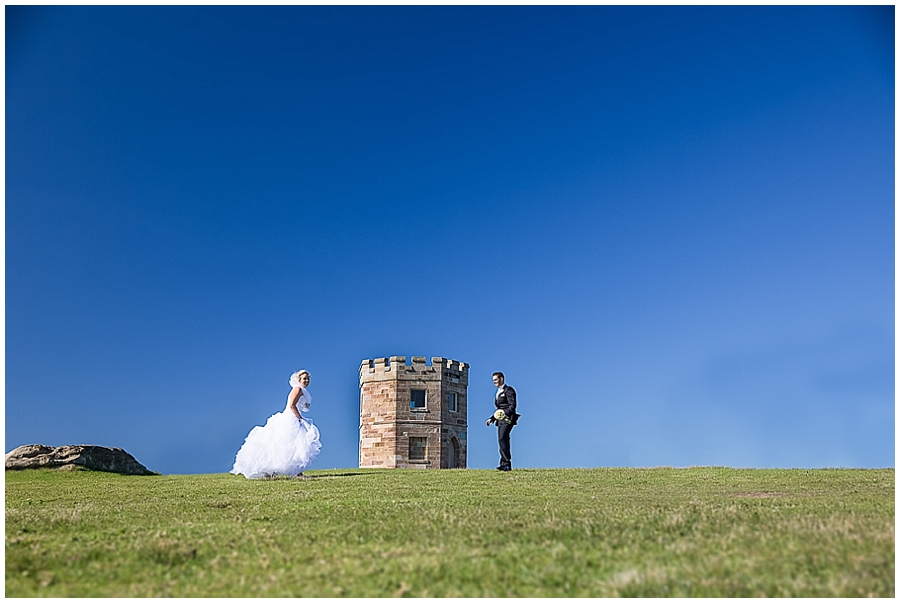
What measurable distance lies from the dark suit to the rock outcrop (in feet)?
48.4

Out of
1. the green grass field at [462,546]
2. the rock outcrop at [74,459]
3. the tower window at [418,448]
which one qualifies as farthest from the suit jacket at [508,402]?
the tower window at [418,448]

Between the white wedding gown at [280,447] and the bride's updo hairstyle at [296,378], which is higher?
the bride's updo hairstyle at [296,378]

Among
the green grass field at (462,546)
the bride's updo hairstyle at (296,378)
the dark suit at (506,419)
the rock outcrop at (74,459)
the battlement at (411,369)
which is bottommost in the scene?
the green grass field at (462,546)

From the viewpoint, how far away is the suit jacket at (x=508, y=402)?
28547 mm

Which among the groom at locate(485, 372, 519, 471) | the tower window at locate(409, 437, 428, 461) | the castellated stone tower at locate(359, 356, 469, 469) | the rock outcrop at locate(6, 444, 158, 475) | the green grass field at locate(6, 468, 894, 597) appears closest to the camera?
the green grass field at locate(6, 468, 894, 597)

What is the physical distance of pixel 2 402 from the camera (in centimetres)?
958

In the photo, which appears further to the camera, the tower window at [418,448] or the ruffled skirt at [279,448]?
the tower window at [418,448]

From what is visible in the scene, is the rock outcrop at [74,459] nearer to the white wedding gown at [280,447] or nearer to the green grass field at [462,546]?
the white wedding gown at [280,447]

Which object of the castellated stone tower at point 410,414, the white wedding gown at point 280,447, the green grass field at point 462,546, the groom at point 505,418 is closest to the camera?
the green grass field at point 462,546

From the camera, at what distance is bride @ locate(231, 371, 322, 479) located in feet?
84.3

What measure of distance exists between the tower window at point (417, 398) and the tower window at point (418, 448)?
7.30 feet

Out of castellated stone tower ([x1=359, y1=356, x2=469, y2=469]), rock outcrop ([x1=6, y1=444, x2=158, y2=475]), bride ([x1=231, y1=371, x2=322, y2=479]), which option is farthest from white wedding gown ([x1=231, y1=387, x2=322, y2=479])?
castellated stone tower ([x1=359, y1=356, x2=469, y2=469])

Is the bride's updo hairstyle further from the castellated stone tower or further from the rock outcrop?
the castellated stone tower

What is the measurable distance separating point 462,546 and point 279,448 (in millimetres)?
17328
